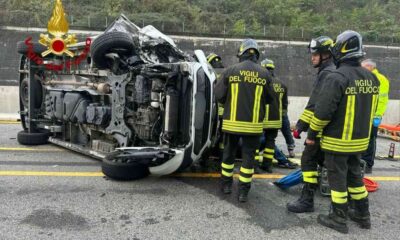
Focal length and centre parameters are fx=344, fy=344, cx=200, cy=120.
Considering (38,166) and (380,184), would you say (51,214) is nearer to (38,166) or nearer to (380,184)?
(38,166)

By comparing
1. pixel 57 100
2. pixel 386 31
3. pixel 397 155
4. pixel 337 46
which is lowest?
pixel 397 155

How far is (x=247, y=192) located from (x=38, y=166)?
2961 millimetres

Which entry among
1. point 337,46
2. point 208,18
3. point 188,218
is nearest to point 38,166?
point 188,218

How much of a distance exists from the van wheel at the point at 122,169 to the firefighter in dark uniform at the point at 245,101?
3.90 feet

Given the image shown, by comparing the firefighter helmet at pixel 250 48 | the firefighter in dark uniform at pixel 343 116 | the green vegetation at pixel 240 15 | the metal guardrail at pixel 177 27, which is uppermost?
the green vegetation at pixel 240 15

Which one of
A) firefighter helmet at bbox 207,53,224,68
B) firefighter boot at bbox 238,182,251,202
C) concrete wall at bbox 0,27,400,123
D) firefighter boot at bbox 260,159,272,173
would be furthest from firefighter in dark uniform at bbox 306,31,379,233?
concrete wall at bbox 0,27,400,123

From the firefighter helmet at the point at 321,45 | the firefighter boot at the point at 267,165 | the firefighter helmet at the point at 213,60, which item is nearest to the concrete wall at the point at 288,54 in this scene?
the firefighter helmet at the point at 213,60

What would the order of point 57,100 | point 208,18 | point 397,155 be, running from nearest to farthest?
point 57,100 < point 397,155 < point 208,18

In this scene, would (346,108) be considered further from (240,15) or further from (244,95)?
(240,15)

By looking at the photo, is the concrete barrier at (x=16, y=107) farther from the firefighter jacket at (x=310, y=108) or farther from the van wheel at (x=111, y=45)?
the firefighter jacket at (x=310, y=108)

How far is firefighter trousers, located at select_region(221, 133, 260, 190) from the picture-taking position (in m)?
3.70

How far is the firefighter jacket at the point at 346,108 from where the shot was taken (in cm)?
302

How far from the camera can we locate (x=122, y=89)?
14.5 ft

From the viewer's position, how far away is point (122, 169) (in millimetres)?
4117
